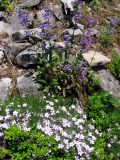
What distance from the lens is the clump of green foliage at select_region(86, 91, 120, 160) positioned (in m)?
8.09

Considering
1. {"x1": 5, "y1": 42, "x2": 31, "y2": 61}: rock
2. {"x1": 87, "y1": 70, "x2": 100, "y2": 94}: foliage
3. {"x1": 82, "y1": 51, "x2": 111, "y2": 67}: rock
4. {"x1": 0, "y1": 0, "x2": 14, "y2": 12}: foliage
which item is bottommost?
{"x1": 87, "y1": 70, "x2": 100, "y2": 94}: foliage

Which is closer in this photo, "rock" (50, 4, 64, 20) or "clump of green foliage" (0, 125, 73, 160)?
"clump of green foliage" (0, 125, 73, 160)

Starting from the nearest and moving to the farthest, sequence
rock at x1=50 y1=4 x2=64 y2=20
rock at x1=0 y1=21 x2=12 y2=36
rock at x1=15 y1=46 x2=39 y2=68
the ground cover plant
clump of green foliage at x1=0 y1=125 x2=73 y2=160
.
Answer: clump of green foliage at x1=0 y1=125 x2=73 y2=160 → the ground cover plant → rock at x1=15 y1=46 x2=39 y2=68 → rock at x1=0 y1=21 x2=12 y2=36 → rock at x1=50 y1=4 x2=64 y2=20

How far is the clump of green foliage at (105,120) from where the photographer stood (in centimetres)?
809

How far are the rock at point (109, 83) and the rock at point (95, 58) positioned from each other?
23cm

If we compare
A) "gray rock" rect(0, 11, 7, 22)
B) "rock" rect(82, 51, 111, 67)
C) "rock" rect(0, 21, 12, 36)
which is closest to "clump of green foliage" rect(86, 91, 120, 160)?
"rock" rect(82, 51, 111, 67)

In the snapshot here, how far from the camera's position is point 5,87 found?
9.16 metres

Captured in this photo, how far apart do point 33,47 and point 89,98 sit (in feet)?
6.21

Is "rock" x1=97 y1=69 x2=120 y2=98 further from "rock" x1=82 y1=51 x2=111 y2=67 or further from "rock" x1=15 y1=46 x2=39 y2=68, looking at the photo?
"rock" x1=15 y1=46 x2=39 y2=68

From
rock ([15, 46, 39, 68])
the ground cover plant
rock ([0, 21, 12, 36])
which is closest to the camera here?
the ground cover plant

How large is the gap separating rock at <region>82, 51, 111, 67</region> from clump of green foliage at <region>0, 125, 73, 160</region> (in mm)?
3178

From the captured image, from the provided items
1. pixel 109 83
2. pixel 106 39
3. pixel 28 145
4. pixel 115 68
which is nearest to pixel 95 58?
pixel 115 68

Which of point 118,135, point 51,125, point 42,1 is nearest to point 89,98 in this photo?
point 118,135

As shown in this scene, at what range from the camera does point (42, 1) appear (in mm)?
11703
